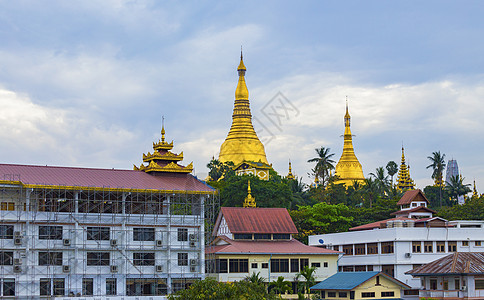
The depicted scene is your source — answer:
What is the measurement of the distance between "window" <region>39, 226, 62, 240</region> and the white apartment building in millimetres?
30422

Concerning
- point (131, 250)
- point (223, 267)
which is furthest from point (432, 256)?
point (131, 250)

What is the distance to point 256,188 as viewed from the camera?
9038 cm

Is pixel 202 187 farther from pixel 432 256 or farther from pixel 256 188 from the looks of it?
pixel 256 188

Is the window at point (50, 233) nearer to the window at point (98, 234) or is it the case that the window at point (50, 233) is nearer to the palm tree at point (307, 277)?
the window at point (98, 234)

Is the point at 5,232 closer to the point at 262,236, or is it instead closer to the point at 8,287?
the point at 8,287

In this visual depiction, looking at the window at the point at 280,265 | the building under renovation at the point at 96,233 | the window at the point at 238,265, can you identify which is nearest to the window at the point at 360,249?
the window at the point at 280,265

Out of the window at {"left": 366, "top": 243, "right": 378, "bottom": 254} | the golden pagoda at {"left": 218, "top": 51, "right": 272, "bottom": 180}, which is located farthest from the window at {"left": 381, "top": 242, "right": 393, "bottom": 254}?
the golden pagoda at {"left": 218, "top": 51, "right": 272, "bottom": 180}

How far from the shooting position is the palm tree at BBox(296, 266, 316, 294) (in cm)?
6253

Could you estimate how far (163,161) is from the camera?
206 feet

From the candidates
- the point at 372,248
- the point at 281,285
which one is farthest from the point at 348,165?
the point at 281,285

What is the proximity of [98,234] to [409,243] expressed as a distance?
2892 cm

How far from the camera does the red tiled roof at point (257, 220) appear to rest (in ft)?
225

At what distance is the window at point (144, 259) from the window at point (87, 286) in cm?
368

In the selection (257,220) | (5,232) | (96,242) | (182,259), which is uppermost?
(257,220)
